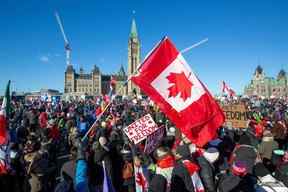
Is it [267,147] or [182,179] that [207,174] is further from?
[267,147]

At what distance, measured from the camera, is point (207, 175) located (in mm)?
4543

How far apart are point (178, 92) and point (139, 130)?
10.6 ft

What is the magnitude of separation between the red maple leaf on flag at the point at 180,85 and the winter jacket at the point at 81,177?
5.92 feet

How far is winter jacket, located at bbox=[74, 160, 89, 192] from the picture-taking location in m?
5.22

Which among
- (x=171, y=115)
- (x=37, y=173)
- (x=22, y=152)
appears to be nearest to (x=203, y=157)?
(x=171, y=115)

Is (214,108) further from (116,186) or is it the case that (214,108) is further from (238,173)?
(116,186)

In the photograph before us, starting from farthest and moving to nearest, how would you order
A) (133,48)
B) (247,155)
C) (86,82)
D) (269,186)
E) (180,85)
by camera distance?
(86,82) → (133,48) → (247,155) → (180,85) → (269,186)

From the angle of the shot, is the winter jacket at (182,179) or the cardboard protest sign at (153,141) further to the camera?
the cardboard protest sign at (153,141)

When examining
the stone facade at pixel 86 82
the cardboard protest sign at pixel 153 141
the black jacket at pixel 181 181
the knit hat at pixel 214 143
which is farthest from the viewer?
the stone facade at pixel 86 82

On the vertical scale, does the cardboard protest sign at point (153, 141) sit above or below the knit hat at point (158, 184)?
above

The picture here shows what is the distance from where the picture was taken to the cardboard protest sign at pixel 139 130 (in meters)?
8.12

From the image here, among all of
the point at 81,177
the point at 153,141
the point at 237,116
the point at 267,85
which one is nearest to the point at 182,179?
the point at 81,177

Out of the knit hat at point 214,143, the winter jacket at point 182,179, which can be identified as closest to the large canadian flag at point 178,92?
the winter jacket at point 182,179

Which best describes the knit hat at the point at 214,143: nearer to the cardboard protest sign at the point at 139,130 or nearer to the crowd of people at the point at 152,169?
the crowd of people at the point at 152,169
